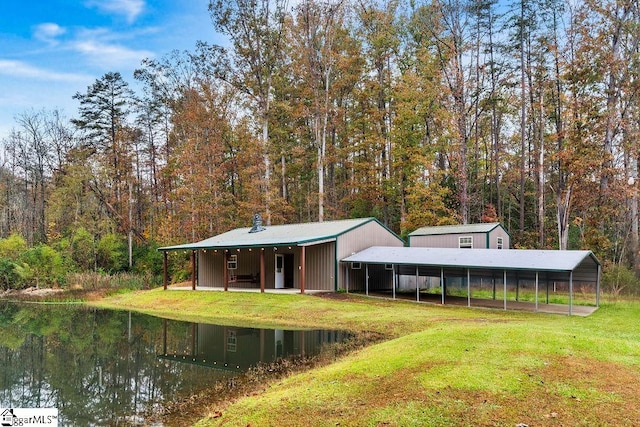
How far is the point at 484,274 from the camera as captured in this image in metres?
17.6

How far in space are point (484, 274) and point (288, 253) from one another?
30.2 feet

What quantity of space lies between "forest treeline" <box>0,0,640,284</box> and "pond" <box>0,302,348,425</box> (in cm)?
1326

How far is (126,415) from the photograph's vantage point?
680 centimetres

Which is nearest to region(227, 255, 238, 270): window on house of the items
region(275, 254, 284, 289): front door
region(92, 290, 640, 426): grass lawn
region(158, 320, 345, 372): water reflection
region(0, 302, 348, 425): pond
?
region(275, 254, 284, 289): front door

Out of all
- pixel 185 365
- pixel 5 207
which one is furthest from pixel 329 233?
pixel 5 207

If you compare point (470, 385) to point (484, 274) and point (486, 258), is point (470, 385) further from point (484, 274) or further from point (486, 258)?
point (484, 274)

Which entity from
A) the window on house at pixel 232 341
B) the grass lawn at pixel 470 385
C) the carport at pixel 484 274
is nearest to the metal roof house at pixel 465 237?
the carport at pixel 484 274

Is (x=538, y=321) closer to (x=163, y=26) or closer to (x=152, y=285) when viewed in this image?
(x=163, y=26)

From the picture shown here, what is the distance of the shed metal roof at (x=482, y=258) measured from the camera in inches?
558

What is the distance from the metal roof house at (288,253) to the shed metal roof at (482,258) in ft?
3.35

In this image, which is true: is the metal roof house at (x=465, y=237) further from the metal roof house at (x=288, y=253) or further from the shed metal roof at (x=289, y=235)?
the shed metal roof at (x=289, y=235)

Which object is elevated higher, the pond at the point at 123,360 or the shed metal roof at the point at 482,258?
the shed metal roof at the point at 482,258

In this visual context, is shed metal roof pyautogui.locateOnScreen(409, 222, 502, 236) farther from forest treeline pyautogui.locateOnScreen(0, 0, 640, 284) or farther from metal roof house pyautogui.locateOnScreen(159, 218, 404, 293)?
forest treeline pyautogui.locateOnScreen(0, 0, 640, 284)

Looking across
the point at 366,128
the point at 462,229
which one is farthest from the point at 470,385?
the point at 366,128
